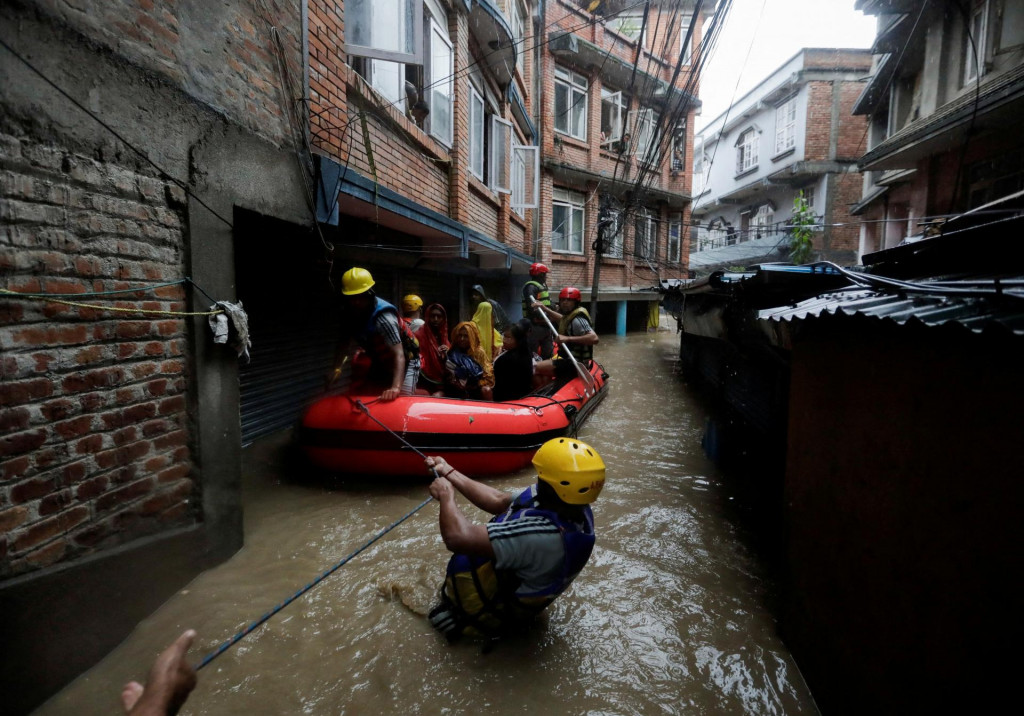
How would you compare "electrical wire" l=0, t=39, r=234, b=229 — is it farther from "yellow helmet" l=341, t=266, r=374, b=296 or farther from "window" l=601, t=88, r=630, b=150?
"window" l=601, t=88, r=630, b=150

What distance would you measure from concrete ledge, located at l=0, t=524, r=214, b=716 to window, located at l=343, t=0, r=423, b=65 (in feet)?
13.4

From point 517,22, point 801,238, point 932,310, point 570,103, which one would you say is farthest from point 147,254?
point 801,238

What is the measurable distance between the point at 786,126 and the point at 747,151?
3.25 metres

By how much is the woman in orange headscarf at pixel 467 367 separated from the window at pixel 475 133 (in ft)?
13.1

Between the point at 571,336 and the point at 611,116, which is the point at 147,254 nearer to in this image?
the point at 571,336

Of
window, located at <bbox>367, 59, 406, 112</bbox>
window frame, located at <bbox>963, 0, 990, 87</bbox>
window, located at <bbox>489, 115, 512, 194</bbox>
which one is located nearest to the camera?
window, located at <bbox>367, 59, 406, 112</bbox>

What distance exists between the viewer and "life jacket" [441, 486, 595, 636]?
7.20 ft

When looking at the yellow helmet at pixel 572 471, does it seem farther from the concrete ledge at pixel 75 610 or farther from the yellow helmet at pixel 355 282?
the yellow helmet at pixel 355 282

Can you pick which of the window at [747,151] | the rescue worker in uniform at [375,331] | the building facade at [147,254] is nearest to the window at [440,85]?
the building facade at [147,254]

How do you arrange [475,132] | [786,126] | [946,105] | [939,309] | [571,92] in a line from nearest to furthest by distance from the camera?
[939,309] < [946,105] < [475,132] < [571,92] < [786,126]

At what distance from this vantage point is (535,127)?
14.3 meters

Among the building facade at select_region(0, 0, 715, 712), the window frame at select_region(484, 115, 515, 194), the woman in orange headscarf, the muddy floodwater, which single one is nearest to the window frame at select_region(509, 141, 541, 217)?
the window frame at select_region(484, 115, 515, 194)

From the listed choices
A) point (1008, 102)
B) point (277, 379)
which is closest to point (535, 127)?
point (1008, 102)

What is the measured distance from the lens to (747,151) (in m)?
23.2
